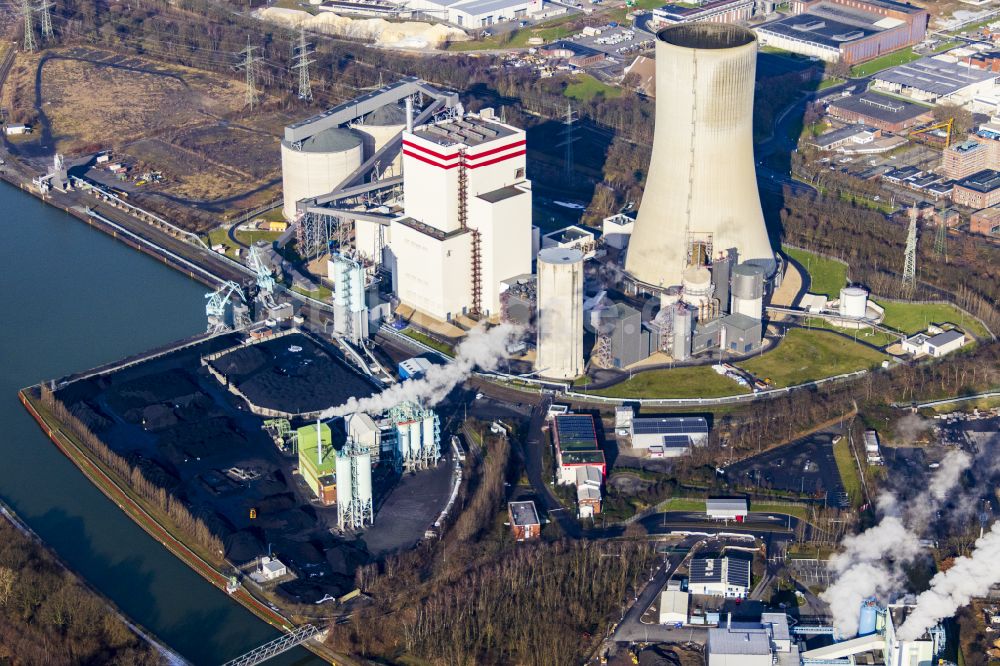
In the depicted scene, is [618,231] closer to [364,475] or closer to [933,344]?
[933,344]

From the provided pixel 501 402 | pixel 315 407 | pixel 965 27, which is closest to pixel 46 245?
pixel 315 407

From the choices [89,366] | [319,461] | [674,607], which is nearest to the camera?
[674,607]

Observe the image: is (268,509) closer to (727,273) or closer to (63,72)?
(727,273)

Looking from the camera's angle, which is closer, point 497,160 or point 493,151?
point 493,151

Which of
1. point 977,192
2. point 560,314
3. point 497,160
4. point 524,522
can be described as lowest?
point 524,522

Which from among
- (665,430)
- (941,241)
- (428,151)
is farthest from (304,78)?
(665,430)

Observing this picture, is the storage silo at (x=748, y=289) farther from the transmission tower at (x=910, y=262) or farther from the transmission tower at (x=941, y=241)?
the transmission tower at (x=941, y=241)

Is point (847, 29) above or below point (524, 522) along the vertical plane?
above
